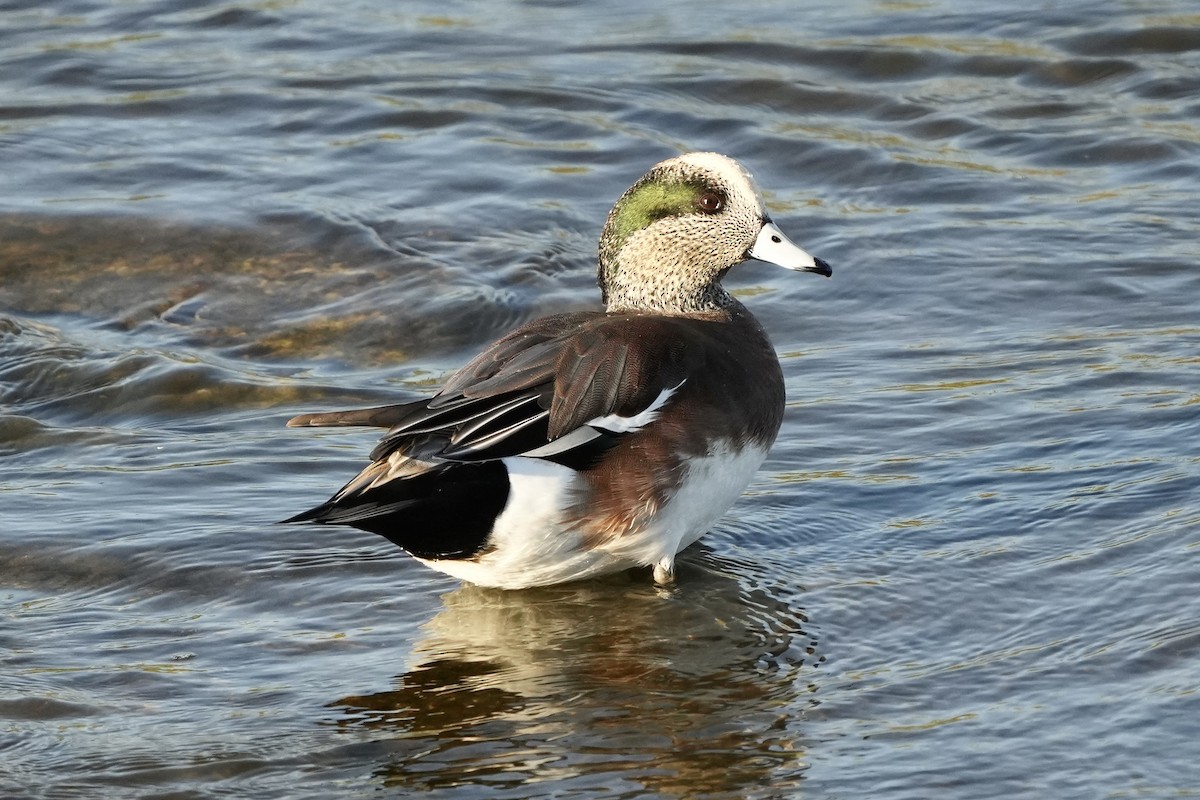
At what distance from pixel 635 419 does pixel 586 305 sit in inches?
111

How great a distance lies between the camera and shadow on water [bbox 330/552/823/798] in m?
3.89

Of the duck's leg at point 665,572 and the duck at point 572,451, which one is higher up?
the duck at point 572,451

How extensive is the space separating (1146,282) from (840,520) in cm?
244

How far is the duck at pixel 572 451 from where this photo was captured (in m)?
4.46

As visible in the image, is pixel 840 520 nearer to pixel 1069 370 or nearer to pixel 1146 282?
pixel 1069 370

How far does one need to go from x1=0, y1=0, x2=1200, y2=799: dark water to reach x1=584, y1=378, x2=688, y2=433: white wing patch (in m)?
0.53

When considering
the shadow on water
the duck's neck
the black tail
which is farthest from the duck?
the duck's neck

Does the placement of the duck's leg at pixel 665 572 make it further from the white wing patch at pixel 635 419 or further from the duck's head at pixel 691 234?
the duck's head at pixel 691 234

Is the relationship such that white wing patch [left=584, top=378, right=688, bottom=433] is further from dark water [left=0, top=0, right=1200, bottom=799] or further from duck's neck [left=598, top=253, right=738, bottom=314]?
duck's neck [left=598, top=253, right=738, bottom=314]

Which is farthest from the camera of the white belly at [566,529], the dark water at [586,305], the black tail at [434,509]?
the white belly at [566,529]

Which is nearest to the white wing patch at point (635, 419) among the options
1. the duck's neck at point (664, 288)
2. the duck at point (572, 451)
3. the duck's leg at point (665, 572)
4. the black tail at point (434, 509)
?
the duck at point (572, 451)

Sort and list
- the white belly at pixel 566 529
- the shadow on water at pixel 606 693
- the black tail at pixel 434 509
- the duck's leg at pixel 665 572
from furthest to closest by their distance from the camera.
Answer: the duck's leg at pixel 665 572 → the white belly at pixel 566 529 → the black tail at pixel 434 509 → the shadow on water at pixel 606 693

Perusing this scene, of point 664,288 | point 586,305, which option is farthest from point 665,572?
point 586,305

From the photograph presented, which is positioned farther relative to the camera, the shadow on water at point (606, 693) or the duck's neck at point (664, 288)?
the duck's neck at point (664, 288)
